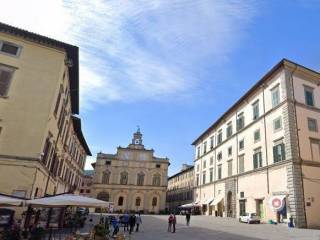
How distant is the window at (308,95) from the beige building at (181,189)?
4015 cm

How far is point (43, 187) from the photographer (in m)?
19.8

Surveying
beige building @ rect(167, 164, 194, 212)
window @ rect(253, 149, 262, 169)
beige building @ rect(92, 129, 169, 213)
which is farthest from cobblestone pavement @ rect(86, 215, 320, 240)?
beige building @ rect(92, 129, 169, 213)

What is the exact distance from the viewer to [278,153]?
87.1ft

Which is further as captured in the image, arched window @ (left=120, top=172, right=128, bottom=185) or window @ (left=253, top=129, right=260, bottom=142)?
arched window @ (left=120, top=172, right=128, bottom=185)

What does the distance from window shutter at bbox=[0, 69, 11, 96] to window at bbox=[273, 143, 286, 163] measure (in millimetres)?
23955

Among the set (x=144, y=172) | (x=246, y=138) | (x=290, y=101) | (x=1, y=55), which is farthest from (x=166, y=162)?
(x=1, y=55)

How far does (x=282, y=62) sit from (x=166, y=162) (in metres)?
47.6

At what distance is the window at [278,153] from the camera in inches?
1017

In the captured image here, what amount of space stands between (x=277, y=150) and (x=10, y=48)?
978 inches

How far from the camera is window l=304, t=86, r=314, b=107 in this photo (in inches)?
1102

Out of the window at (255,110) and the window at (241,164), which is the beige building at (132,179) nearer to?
the window at (241,164)

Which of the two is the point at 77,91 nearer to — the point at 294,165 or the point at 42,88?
the point at 42,88

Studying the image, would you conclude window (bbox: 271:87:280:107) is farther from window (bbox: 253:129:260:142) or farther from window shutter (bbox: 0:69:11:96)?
window shutter (bbox: 0:69:11:96)

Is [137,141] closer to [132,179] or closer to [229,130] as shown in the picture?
[132,179]
